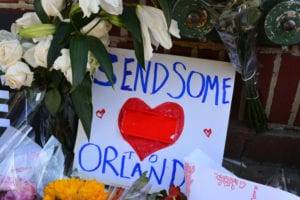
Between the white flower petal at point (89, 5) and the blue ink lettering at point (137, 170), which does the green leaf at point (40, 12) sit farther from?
the blue ink lettering at point (137, 170)

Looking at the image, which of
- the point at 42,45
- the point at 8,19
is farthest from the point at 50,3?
the point at 8,19

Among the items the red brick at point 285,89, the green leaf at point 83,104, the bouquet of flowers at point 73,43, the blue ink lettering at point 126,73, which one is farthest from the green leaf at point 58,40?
the red brick at point 285,89

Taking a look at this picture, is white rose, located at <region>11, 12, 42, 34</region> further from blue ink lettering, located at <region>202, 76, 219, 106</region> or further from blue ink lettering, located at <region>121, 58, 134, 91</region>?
blue ink lettering, located at <region>202, 76, 219, 106</region>

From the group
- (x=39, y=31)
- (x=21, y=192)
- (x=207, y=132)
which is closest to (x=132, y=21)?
(x=39, y=31)

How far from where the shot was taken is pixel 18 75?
4.20ft

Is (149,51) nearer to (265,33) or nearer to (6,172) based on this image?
(265,33)

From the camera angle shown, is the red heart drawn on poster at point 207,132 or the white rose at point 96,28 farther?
the red heart drawn on poster at point 207,132

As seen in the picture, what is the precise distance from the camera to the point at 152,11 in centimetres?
124

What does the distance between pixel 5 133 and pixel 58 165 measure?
0.21 m

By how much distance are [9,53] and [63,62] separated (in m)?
0.16

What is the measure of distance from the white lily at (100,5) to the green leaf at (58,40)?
4.1 inches

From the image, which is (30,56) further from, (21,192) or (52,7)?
(21,192)

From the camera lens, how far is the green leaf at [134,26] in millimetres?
1209

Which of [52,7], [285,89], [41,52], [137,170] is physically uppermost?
[52,7]
